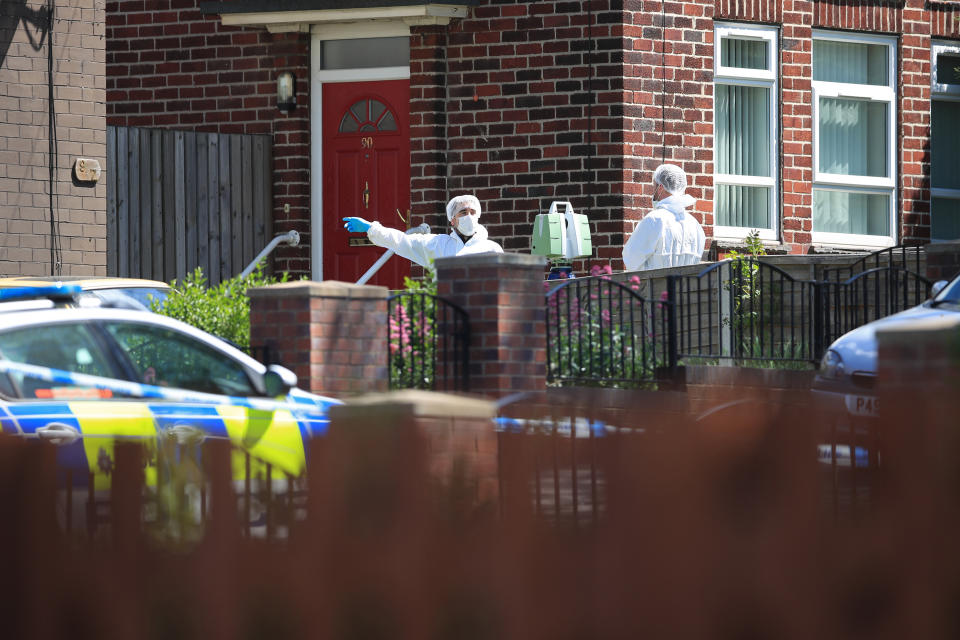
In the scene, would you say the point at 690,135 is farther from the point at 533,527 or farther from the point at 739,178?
the point at 533,527

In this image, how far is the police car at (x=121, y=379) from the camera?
22.8ft

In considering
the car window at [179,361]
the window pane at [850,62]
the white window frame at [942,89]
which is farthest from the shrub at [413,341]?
the white window frame at [942,89]

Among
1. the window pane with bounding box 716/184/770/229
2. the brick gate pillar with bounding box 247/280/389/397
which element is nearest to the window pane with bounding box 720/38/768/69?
the window pane with bounding box 716/184/770/229

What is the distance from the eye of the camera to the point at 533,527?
11.8ft

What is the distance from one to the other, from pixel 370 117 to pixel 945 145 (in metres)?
6.36

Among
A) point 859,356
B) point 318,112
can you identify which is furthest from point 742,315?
point 318,112

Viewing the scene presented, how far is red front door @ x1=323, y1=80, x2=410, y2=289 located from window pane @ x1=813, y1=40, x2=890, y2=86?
4.32 metres

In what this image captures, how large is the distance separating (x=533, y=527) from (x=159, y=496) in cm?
111

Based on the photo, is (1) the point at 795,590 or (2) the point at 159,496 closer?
(1) the point at 795,590

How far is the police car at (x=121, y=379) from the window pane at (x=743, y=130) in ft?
26.9

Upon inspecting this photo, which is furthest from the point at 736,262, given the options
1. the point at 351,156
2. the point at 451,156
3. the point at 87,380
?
the point at 87,380

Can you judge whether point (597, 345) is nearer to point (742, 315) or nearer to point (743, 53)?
point (742, 315)

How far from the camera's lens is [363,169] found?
15578mm

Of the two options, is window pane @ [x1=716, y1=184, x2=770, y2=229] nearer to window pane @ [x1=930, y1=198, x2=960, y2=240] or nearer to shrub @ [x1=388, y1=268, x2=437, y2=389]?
window pane @ [x1=930, y1=198, x2=960, y2=240]
